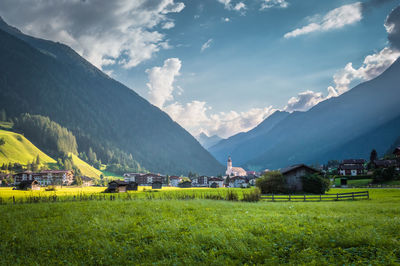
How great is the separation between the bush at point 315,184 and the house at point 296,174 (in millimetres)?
1388

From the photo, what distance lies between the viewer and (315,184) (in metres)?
54.3

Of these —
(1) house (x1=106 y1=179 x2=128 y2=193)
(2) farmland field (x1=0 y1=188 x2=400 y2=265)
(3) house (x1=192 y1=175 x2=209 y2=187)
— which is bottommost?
(3) house (x1=192 y1=175 x2=209 y2=187)

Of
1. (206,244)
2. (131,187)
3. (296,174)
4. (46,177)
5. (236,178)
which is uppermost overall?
(296,174)

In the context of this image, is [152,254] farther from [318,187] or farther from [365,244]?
[318,187]

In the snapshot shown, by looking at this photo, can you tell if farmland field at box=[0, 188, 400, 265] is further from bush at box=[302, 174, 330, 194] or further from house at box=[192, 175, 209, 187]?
house at box=[192, 175, 209, 187]

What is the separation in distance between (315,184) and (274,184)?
972cm

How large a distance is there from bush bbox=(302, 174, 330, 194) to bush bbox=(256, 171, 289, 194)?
4923 mm

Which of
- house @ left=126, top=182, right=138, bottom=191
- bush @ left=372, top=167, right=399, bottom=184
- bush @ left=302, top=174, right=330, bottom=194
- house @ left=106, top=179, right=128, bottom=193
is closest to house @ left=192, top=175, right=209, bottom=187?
house @ left=126, top=182, right=138, bottom=191

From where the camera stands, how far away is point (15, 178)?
14675 cm

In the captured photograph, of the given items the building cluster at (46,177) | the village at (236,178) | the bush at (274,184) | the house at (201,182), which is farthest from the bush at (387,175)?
the building cluster at (46,177)

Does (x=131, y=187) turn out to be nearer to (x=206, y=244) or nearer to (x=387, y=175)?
(x=387, y=175)

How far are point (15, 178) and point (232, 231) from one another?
182694mm

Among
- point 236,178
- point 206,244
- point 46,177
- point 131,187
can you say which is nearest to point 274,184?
point 206,244

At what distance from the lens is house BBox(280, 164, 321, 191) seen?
184 ft
